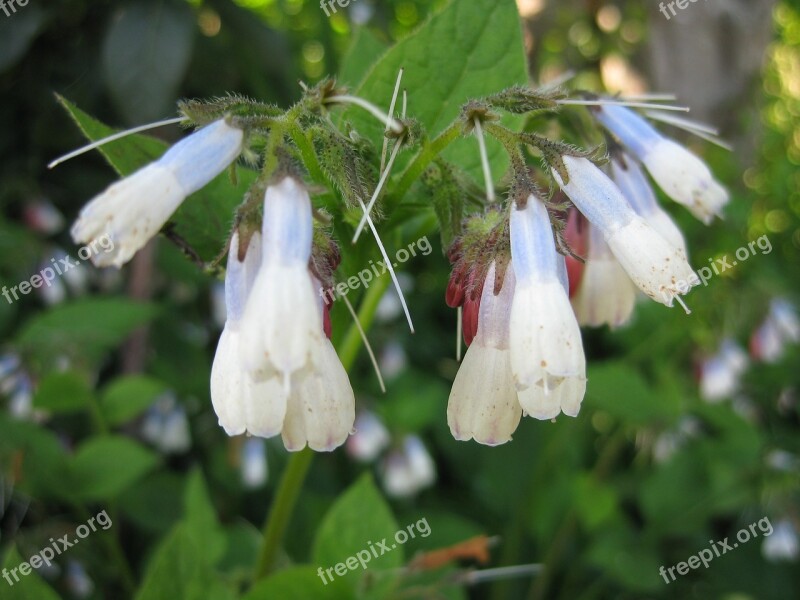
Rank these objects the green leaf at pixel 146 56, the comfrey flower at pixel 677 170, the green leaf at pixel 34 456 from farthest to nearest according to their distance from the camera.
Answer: the green leaf at pixel 146 56, the green leaf at pixel 34 456, the comfrey flower at pixel 677 170

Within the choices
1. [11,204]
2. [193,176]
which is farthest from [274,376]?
[11,204]

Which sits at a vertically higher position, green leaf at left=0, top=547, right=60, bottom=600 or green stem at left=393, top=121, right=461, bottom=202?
green stem at left=393, top=121, right=461, bottom=202

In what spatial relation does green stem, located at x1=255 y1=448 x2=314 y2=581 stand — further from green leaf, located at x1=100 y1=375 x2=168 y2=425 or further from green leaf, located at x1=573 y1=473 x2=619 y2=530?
green leaf, located at x1=573 y1=473 x2=619 y2=530

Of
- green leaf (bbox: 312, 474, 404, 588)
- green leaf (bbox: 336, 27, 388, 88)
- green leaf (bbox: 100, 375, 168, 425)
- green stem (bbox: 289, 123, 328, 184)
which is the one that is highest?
green leaf (bbox: 336, 27, 388, 88)

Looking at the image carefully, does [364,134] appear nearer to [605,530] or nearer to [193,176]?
[193,176]

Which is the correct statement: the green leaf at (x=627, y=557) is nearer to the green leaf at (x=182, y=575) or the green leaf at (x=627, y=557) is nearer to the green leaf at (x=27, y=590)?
the green leaf at (x=182, y=575)

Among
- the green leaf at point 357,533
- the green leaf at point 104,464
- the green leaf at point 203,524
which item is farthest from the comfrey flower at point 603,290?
the green leaf at point 104,464

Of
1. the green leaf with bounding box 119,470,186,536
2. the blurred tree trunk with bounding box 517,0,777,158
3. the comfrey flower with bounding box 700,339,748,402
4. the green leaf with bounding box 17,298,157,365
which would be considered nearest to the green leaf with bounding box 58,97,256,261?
the green leaf with bounding box 17,298,157,365
